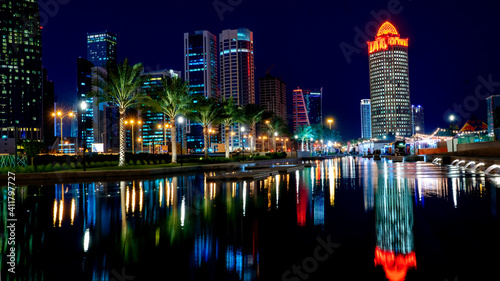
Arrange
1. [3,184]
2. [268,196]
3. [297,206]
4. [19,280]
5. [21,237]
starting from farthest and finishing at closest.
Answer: [3,184]
[268,196]
[297,206]
[21,237]
[19,280]

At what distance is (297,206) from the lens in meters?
12.0

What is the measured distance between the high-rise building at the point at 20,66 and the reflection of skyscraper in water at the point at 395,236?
165 m

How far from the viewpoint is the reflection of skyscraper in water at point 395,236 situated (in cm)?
581

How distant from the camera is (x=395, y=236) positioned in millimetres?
7625

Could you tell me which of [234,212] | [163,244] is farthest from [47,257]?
[234,212]

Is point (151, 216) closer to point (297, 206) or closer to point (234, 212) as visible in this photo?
Result: point (234, 212)

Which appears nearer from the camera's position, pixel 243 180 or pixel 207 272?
pixel 207 272

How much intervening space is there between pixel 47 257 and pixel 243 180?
54.6 ft

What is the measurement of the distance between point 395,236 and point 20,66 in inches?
6988

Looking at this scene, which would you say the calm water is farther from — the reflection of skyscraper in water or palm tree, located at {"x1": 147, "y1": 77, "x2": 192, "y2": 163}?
palm tree, located at {"x1": 147, "y1": 77, "x2": 192, "y2": 163}

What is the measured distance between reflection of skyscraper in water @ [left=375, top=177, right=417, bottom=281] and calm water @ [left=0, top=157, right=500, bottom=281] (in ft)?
0.06

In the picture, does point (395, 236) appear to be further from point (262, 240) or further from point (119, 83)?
point (119, 83)

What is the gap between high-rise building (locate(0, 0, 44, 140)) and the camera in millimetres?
148625

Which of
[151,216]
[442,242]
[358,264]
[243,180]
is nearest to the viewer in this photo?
[358,264]
